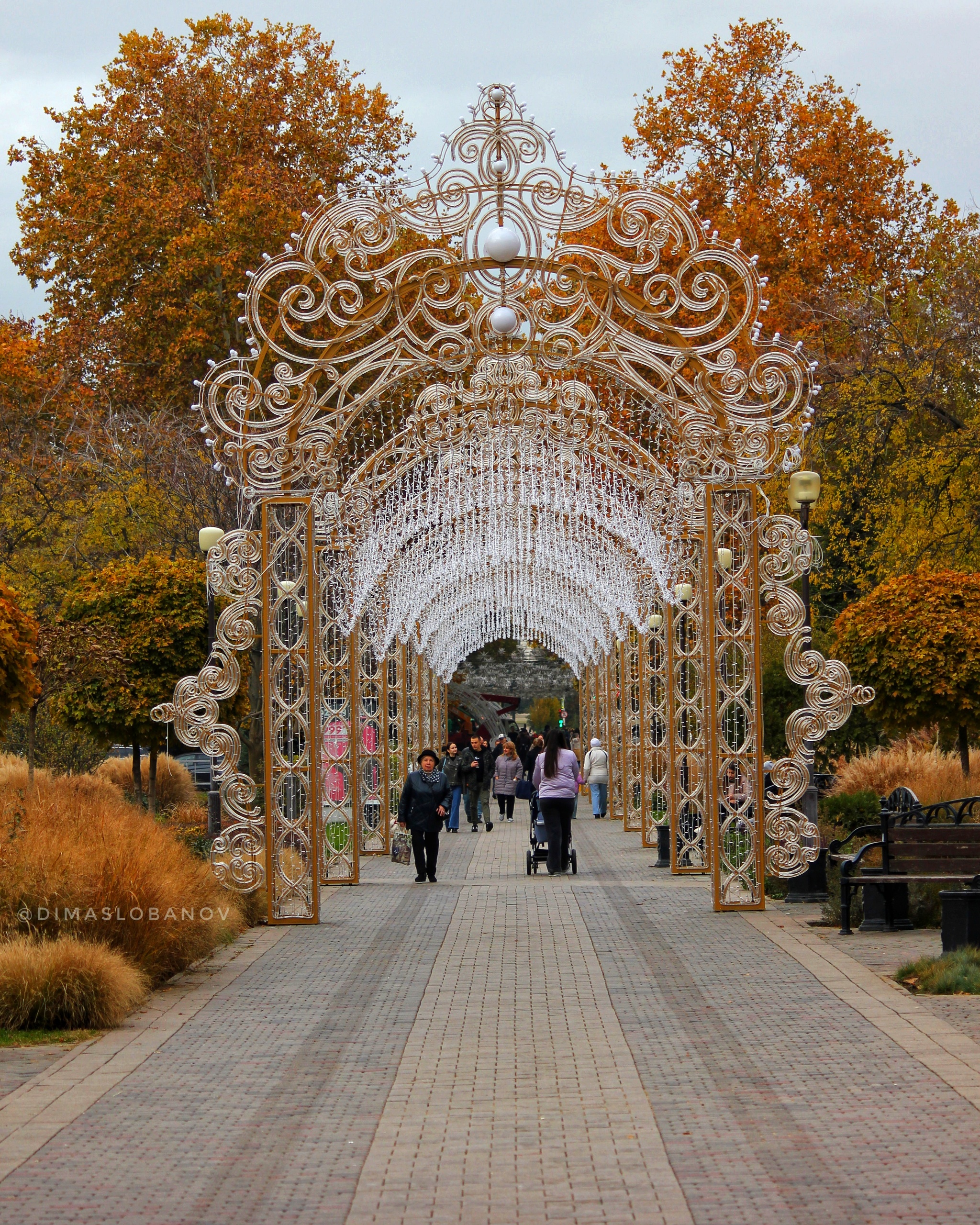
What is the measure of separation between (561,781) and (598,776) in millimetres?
12875

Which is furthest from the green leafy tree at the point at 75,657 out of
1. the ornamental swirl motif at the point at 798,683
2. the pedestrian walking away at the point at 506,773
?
the ornamental swirl motif at the point at 798,683

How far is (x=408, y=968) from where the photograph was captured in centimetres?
1110

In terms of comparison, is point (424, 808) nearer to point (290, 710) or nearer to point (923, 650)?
point (290, 710)

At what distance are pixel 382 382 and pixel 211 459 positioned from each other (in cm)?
1247

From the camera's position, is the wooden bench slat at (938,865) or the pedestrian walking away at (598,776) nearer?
the wooden bench slat at (938,865)

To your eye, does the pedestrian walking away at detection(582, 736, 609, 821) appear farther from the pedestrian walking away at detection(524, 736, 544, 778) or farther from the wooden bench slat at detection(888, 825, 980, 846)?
the wooden bench slat at detection(888, 825, 980, 846)

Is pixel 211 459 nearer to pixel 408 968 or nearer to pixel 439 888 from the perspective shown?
pixel 439 888

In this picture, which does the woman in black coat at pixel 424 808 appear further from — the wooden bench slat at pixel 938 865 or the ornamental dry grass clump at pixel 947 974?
the ornamental dry grass clump at pixel 947 974

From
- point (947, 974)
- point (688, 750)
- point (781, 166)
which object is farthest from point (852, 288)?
point (947, 974)

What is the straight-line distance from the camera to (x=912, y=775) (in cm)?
1892

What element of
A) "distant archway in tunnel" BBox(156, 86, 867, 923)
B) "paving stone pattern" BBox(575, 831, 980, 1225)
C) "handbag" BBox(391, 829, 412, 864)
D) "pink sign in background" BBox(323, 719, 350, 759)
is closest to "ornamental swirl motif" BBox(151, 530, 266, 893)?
"distant archway in tunnel" BBox(156, 86, 867, 923)

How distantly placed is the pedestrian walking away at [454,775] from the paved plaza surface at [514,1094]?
14.7m

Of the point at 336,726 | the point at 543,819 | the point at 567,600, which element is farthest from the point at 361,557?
the point at 567,600

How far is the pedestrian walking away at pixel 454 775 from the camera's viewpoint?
88.9 feet
